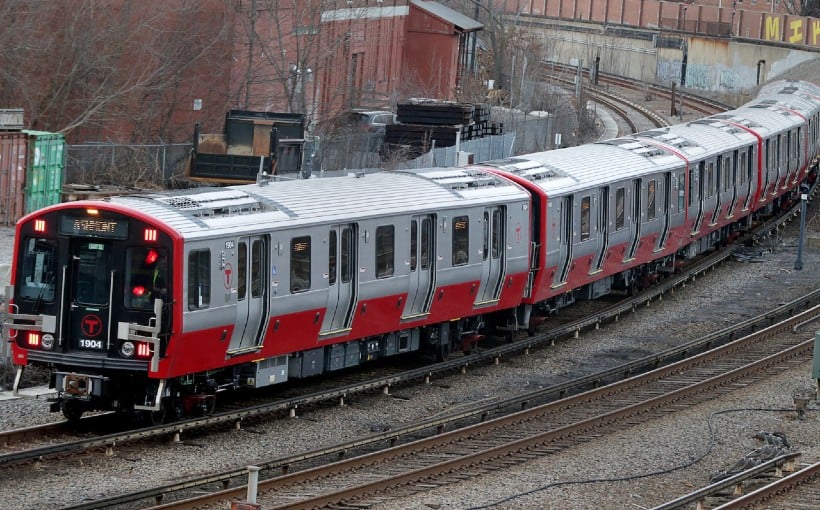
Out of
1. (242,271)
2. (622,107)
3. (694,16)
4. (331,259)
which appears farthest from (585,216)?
(694,16)

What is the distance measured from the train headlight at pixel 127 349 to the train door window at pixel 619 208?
12.7 m

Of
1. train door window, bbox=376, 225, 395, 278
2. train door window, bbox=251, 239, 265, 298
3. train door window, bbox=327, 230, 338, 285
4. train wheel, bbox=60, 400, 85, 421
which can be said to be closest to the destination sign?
train door window, bbox=251, 239, 265, 298

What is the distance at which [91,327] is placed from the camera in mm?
15945

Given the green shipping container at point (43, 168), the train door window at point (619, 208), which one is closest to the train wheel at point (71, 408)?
the train door window at point (619, 208)

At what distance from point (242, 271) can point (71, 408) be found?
98.8 inches

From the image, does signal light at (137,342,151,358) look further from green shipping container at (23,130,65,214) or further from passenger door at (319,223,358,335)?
green shipping container at (23,130,65,214)

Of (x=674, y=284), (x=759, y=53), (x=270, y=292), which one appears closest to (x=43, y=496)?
(x=270, y=292)

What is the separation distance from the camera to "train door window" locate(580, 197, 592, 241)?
24.8 m

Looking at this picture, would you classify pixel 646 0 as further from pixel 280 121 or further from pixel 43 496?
pixel 43 496

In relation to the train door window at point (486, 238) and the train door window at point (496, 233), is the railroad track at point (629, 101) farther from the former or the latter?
the train door window at point (486, 238)

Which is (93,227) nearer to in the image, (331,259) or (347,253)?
(331,259)

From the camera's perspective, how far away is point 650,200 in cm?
2802

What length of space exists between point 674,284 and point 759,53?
1917 inches

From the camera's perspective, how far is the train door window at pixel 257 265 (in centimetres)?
1694
